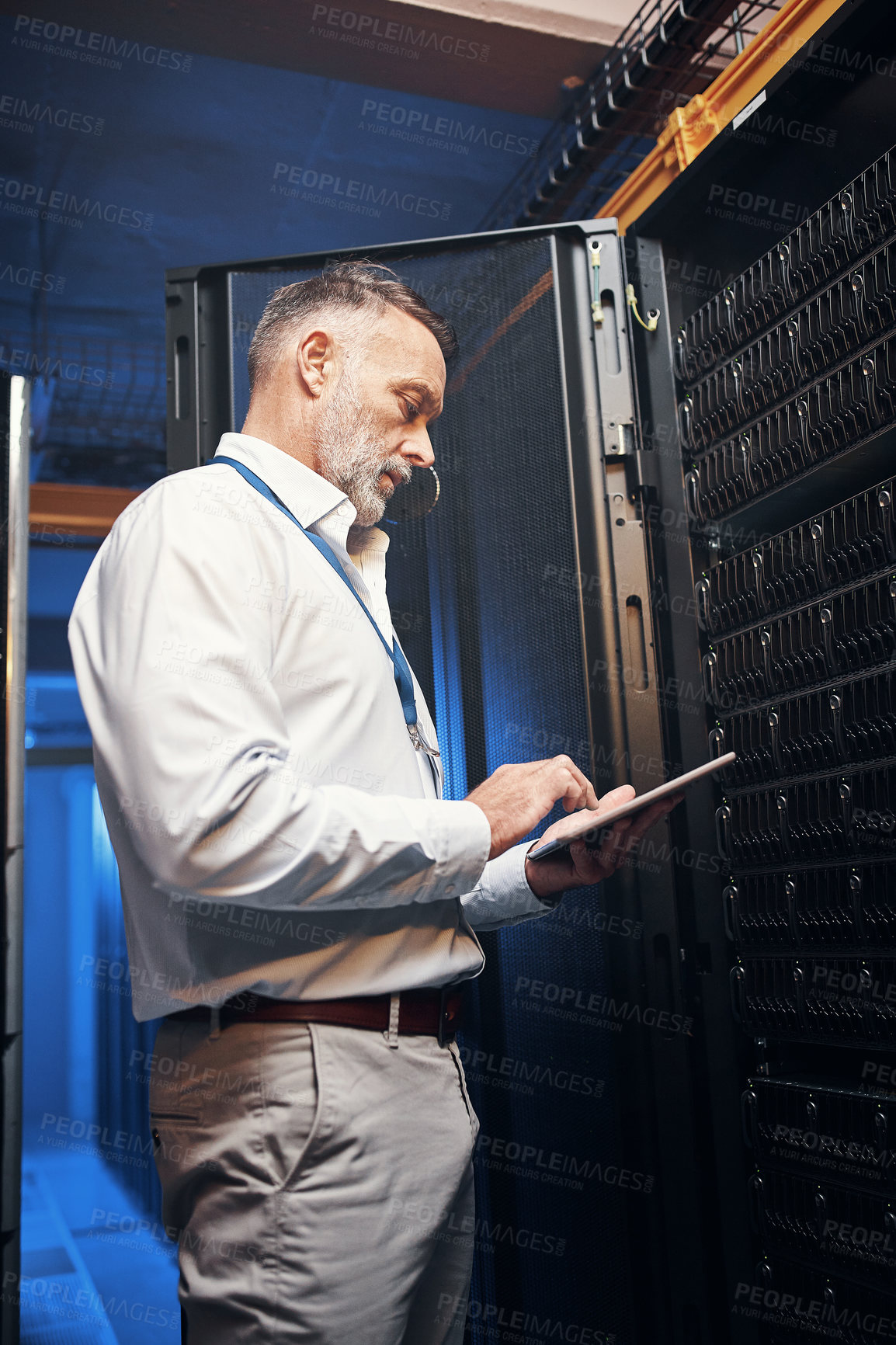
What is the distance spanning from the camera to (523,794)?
126 cm

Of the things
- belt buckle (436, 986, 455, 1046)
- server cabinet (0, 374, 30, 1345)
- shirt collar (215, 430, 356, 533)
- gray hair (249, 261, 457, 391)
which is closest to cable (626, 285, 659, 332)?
gray hair (249, 261, 457, 391)

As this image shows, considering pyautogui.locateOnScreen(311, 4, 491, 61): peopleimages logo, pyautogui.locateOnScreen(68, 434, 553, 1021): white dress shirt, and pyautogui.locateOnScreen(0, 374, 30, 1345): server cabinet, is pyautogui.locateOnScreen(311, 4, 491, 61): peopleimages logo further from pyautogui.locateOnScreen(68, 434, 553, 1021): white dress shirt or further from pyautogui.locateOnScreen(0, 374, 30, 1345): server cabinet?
pyautogui.locateOnScreen(68, 434, 553, 1021): white dress shirt

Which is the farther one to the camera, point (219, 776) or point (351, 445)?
point (351, 445)

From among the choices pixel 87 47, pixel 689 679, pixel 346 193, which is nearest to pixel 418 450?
pixel 689 679

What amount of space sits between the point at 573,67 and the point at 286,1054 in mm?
2720

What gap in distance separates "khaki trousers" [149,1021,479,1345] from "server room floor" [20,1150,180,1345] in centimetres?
186

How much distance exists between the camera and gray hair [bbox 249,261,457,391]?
157cm

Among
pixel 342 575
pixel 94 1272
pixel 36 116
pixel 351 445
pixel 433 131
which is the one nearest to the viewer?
pixel 342 575

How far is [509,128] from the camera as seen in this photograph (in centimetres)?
306

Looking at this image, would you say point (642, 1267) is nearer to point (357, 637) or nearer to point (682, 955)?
point (682, 955)

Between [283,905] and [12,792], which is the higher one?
[12,792]

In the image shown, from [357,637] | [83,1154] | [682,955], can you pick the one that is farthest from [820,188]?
[83,1154]

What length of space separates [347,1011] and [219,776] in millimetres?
324

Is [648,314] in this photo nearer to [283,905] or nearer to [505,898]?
[505,898]
